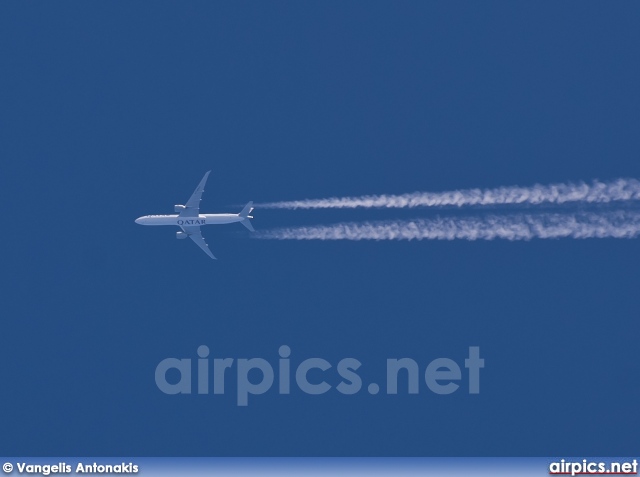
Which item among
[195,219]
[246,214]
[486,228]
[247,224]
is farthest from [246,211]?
[486,228]

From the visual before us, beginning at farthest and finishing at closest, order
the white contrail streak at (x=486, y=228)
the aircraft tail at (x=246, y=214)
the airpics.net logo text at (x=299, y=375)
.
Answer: the aircraft tail at (x=246, y=214) < the airpics.net logo text at (x=299, y=375) < the white contrail streak at (x=486, y=228)

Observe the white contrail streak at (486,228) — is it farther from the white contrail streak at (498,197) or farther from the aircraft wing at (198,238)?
the aircraft wing at (198,238)

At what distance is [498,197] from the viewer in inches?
1756

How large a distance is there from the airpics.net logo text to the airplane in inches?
190

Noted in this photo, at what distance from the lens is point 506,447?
45.3m

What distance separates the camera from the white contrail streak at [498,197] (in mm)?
43219

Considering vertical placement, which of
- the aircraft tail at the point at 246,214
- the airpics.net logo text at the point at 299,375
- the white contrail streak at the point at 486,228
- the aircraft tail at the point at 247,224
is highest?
the aircraft tail at the point at 246,214

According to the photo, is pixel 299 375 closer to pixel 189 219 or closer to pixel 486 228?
pixel 189 219

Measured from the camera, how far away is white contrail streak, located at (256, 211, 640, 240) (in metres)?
42.8

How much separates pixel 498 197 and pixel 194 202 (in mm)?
12841

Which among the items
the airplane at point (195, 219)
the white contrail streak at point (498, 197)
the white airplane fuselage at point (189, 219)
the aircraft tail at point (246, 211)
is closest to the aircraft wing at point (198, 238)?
the airplane at point (195, 219)

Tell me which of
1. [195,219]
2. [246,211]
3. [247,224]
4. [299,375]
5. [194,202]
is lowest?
[299,375]

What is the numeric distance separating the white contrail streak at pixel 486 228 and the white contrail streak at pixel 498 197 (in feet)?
2.04

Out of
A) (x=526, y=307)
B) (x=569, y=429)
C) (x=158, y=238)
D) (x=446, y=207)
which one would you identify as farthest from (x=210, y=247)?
(x=569, y=429)
